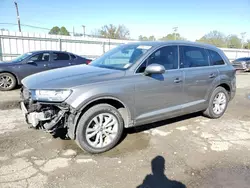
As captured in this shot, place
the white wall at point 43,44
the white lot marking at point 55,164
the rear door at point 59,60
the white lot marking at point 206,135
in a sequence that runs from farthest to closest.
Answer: the white wall at point 43,44, the rear door at point 59,60, the white lot marking at point 206,135, the white lot marking at point 55,164

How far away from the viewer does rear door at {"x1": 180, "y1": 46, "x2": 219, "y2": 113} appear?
14.2 feet

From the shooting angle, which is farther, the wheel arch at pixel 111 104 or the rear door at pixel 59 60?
the rear door at pixel 59 60

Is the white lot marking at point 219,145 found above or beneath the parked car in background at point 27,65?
beneath

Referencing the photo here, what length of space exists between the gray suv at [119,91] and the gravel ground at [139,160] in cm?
34

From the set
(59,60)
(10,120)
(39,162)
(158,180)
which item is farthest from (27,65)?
(158,180)

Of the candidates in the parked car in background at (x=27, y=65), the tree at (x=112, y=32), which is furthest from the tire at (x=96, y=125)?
the tree at (x=112, y=32)

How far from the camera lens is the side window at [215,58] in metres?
4.96

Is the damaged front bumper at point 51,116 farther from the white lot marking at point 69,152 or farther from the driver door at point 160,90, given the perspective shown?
the driver door at point 160,90

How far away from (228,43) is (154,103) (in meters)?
55.2

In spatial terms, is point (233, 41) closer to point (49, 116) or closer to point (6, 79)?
point (6, 79)

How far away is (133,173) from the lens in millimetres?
2947

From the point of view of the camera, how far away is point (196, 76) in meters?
4.45

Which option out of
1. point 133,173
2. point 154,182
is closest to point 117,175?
point 133,173

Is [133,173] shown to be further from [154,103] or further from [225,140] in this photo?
[225,140]
